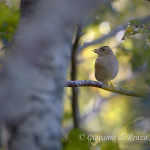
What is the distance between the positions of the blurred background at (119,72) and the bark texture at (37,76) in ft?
2.30

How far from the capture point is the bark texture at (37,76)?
1.87m

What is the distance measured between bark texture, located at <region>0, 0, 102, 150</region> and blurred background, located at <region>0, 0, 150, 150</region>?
70 cm

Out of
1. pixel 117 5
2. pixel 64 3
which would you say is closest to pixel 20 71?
pixel 64 3

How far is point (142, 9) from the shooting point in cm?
1007

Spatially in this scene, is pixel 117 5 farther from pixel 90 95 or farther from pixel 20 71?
pixel 20 71

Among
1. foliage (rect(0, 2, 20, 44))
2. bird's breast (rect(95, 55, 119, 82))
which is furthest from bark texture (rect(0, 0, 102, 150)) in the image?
bird's breast (rect(95, 55, 119, 82))

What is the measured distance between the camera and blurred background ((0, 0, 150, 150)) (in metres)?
2.75

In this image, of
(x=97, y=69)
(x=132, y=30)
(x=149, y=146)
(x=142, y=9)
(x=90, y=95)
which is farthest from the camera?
(x=142, y=9)

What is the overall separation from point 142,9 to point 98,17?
11.6 ft

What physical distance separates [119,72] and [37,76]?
6783 millimetres

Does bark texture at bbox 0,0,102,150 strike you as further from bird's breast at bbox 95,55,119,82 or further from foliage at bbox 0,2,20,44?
bird's breast at bbox 95,55,119,82
